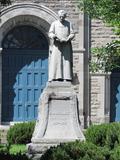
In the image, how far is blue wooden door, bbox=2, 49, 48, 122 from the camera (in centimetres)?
2428

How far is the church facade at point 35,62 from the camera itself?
23812mm

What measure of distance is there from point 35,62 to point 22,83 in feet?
3.16

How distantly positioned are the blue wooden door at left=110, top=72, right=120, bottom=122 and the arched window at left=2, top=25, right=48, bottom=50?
2907mm

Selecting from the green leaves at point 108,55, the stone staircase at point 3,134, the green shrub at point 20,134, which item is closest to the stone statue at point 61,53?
the green leaves at point 108,55

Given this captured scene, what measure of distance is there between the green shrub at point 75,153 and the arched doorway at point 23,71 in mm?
13892

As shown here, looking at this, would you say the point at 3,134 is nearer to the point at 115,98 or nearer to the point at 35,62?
the point at 35,62

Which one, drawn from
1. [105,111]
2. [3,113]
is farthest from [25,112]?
[105,111]

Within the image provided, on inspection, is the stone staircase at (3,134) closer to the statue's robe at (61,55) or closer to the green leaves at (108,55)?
the green leaves at (108,55)

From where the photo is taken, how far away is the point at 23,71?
24.4 m

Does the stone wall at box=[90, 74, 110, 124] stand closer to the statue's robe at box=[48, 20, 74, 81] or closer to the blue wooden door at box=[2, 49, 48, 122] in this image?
the blue wooden door at box=[2, 49, 48, 122]

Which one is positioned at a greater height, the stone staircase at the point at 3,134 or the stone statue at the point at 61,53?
the stone statue at the point at 61,53

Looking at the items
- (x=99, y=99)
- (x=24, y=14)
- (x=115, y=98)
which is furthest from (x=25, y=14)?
(x=115, y=98)

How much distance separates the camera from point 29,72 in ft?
80.3

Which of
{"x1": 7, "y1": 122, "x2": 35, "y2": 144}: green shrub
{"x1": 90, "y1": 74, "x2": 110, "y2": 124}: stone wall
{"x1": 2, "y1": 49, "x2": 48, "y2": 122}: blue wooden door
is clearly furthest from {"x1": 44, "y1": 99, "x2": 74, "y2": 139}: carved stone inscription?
{"x1": 2, "y1": 49, "x2": 48, "y2": 122}: blue wooden door
